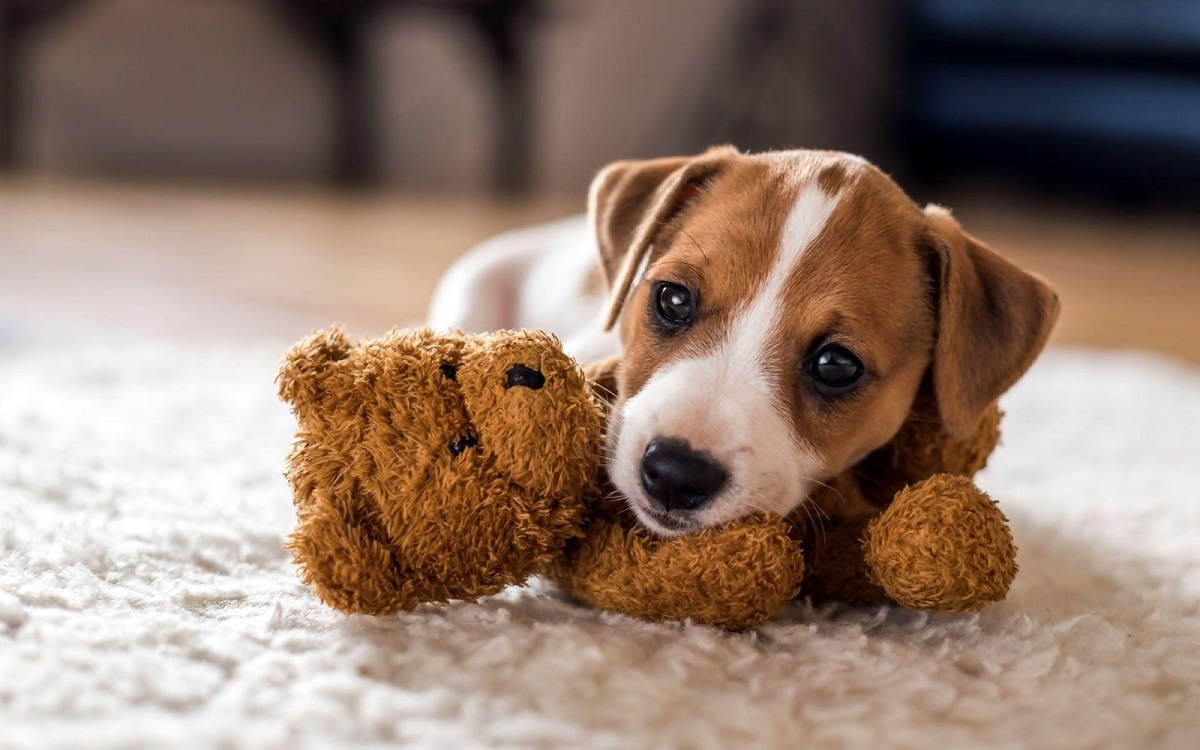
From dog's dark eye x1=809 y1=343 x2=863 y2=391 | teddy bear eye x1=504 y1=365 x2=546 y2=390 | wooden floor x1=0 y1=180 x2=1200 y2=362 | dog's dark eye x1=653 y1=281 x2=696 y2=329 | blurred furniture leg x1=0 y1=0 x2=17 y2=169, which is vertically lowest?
teddy bear eye x1=504 y1=365 x2=546 y2=390

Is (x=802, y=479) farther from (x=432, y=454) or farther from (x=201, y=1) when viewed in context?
(x=201, y=1)

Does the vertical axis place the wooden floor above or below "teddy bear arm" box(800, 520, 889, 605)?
above

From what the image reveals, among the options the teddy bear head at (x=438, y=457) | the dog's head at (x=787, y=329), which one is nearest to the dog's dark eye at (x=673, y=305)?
the dog's head at (x=787, y=329)

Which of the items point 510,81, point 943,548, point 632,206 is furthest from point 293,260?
point 943,548

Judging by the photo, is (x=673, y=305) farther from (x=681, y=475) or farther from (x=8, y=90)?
(x=8, y=90)

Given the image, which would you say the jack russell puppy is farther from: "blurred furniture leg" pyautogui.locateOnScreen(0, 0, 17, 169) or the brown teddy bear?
"blurred furniture leg" pyautogui.locateOnScreen(0, 0, 17, 169)

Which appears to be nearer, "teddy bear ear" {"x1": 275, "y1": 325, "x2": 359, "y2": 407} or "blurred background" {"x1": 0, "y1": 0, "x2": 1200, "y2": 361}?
"teddy bear ear" {"x1": 275, "y1": 325, "x2": 359, "y2": 407}

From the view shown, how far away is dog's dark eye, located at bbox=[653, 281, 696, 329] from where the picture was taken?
195cm

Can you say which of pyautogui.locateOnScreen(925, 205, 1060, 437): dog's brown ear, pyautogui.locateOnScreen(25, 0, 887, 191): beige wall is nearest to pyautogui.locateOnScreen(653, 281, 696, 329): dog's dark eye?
pyautogui.locateOnScreen(925, 205, 1060, 437): dog's brown ear

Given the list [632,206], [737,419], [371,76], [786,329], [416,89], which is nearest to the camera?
[737,419]

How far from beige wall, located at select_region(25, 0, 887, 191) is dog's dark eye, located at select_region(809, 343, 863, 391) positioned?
282 inches

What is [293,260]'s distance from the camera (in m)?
5.42

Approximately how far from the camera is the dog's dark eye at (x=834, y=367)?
1896 mm

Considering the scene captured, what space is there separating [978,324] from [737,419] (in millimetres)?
543
